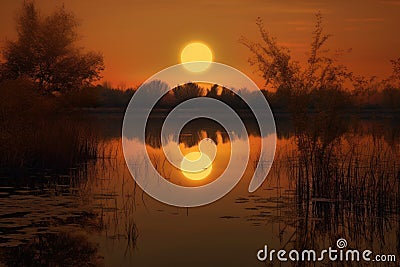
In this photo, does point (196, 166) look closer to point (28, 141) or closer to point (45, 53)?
point (28, 141)

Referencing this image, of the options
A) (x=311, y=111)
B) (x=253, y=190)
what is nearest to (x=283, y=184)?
(x=253, y=190)

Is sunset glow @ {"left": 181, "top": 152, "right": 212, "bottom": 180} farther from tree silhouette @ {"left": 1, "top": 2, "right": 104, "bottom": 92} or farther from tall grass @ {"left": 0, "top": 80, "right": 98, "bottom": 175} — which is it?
tree silhouette @ {"left": 1, "top": 2, "right": 104, "bottom": 92}

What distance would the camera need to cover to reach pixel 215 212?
13023 millimetres

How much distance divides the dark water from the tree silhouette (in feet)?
79.2

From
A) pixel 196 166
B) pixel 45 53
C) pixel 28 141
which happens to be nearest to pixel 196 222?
pixel 196 166

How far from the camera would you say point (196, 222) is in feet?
39.4

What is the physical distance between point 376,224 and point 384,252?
159cm

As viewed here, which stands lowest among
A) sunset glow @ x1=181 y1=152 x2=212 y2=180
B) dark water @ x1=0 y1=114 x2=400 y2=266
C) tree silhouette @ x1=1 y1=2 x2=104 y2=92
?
dark water @ x1=0 y1=114 x2=400 y2=266

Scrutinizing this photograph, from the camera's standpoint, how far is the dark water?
9672 mm

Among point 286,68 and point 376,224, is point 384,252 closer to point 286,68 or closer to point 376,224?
point 376,224

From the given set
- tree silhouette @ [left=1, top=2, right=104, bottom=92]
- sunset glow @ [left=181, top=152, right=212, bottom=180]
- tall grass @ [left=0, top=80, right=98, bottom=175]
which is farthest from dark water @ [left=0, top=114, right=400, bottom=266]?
tree silhouette @ [left=1, top=2, right=104, bottom=92]

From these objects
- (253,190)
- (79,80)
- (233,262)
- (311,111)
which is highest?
(79,80)

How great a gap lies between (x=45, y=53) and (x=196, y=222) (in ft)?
95.2

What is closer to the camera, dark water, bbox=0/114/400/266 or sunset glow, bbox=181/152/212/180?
dark water, bbox=0/114/400/266
